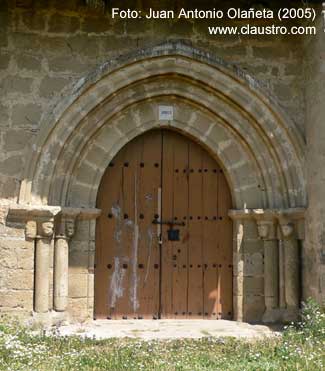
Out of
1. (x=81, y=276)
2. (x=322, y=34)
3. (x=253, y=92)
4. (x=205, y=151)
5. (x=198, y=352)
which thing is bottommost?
(x=198, y=352)

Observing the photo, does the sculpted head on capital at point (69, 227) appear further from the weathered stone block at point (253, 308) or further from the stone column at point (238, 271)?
the weathered stone block at point (253, 308)

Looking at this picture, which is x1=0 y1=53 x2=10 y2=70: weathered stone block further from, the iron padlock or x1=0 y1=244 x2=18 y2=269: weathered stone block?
the iron padlock

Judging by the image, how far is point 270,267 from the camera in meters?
6.48

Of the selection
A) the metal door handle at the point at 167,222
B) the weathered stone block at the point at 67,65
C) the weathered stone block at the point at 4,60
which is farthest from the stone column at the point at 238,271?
the weathered stone block at the point at 4,60

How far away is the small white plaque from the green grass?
7.92 ft

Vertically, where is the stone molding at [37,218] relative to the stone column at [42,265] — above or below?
above

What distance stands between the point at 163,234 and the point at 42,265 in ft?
4.60

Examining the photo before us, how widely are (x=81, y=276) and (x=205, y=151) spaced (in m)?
1.95

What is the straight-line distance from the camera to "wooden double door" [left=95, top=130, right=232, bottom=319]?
6609 mm

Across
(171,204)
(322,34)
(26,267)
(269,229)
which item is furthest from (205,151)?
(26,267)

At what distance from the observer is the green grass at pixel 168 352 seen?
14.7 feet

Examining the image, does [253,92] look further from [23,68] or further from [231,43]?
[23,68]

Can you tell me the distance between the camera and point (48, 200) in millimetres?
6156

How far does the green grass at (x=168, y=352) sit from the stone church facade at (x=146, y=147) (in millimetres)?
664
